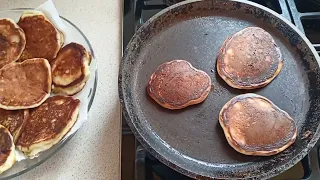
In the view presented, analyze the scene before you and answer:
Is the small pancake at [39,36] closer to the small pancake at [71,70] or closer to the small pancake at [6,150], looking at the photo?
the small pancake at [71,70]

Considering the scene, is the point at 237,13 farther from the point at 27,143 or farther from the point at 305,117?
the point at 27,143

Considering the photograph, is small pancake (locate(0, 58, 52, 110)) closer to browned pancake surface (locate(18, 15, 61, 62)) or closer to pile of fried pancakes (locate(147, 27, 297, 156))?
browned pancake surface (locate(18, 15, 61, 62))

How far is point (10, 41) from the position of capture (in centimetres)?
98

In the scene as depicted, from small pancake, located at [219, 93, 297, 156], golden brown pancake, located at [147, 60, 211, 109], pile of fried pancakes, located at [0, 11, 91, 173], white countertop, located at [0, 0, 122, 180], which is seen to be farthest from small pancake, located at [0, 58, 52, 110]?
small pancake, located at [219, 93, 297, 156]

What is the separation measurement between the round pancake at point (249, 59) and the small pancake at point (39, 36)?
1.23 ft

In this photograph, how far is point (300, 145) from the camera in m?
0.83

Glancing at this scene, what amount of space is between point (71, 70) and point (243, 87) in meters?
0.37

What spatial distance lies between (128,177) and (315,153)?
0.39 m

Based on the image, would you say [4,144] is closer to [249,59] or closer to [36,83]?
Answer: [36,83]

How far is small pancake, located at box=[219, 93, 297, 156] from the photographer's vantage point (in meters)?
0.83

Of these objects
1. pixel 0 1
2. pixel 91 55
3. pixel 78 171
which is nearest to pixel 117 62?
pixel 91 55

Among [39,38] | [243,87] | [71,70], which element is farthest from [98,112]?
[243,87]

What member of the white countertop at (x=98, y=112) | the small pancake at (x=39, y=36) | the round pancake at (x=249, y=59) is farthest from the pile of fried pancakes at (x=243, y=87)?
the small pancake at (x=39, y=36)

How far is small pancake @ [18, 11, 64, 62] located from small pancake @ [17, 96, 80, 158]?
0.42 ft
